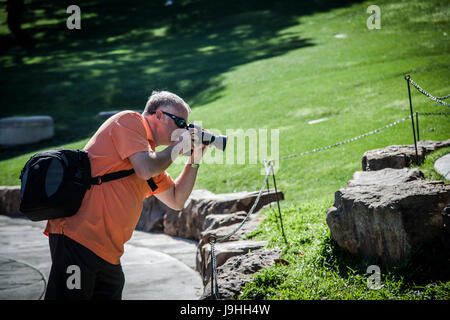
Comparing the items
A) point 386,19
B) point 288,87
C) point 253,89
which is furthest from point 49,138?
point 386,19

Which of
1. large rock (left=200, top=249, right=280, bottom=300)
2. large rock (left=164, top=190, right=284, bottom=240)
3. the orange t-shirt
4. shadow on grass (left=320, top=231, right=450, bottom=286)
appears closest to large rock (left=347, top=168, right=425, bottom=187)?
shadow on grass (left=320, top=231, right=450, bottom=286)

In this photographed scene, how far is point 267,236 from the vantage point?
551 cm

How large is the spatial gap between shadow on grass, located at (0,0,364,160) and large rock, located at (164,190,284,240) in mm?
8350

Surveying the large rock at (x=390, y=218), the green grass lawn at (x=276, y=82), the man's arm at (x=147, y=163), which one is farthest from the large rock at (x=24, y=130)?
the man's arm at (x=147, y=163)

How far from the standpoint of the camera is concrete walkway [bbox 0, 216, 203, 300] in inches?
223

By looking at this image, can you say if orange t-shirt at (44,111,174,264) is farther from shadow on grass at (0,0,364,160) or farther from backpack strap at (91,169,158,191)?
shadow on grass at (0,0,364,160)

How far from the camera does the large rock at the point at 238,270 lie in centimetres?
414

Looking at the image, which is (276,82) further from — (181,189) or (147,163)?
(147,163)

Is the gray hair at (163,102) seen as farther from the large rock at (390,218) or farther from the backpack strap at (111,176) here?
the large rock at (390,218)

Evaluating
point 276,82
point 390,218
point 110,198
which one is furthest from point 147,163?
point 276,82

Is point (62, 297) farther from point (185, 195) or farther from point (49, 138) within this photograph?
point (49, 138)

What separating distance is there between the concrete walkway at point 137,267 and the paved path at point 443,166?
3028mm

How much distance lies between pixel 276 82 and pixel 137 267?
37.6ft

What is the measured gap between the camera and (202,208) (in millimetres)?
7820
